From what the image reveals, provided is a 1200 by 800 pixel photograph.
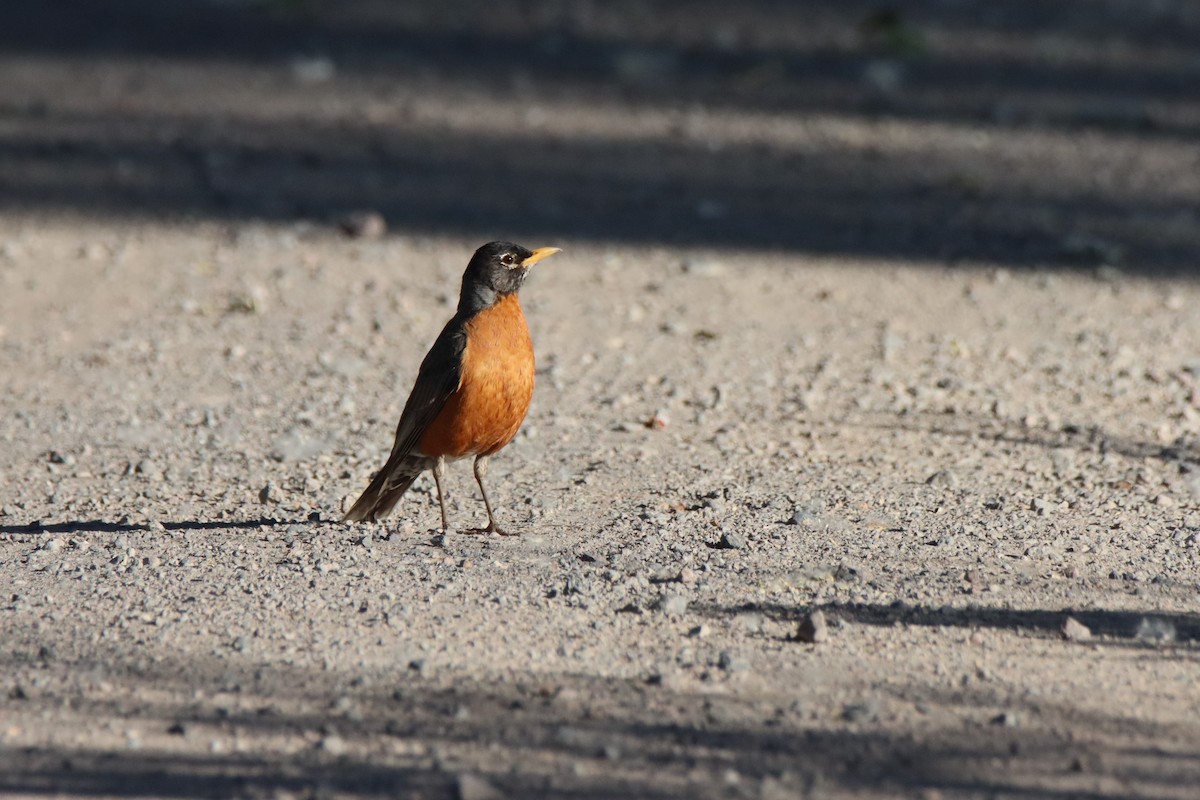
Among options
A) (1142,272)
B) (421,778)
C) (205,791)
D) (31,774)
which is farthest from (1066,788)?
(1142,272)

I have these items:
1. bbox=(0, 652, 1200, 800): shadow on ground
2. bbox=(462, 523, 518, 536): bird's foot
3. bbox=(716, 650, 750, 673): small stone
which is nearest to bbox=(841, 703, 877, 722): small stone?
Result: bbox=(0, 652, 1200, 800): shadow on ground

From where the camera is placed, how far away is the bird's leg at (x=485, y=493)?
5.77 metres

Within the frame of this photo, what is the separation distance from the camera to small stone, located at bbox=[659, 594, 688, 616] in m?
4.94

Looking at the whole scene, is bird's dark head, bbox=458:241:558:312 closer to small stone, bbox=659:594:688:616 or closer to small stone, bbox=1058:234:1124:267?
small stone, bbox=659:594:688:616

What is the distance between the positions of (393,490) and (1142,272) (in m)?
5.51

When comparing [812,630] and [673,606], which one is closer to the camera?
[812,630]

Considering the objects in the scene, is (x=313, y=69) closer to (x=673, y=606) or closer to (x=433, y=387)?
(x=433, y=387)

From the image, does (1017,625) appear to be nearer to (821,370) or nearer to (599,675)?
(599,675)

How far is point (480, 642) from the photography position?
186 inches

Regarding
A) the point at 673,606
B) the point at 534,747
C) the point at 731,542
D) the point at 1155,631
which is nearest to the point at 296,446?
the point at 731,542

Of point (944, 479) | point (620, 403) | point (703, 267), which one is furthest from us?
point (703, 267)

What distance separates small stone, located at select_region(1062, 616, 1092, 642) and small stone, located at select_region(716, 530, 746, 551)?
1211 mm

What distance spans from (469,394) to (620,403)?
1906mm

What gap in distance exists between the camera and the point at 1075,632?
4789 millimetres
